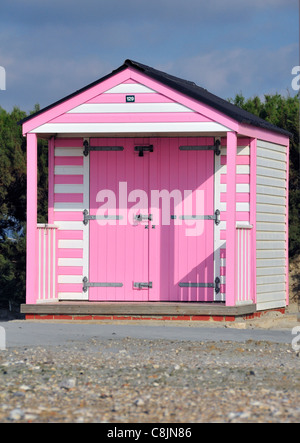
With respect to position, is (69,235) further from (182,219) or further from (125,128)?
(125,128)

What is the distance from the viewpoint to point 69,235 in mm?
13492

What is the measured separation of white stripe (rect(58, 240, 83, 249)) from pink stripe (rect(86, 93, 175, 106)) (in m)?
2.28

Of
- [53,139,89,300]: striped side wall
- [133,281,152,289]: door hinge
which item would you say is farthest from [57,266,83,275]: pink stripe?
[133,281,152,289]: door hinge

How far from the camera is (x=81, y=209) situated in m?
13.5

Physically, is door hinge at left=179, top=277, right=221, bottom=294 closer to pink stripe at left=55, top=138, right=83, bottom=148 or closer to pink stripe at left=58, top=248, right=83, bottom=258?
pink stripe at left=58, top=248, right=83, bottom=258

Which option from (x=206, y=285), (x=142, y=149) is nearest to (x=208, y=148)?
(x=142, y=149)

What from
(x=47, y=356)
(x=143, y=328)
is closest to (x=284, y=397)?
(x=47, y=356)

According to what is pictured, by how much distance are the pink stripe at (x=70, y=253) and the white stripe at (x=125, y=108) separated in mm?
2228

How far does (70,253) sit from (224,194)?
2.54 m

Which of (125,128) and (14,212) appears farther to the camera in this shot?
(14,212)
